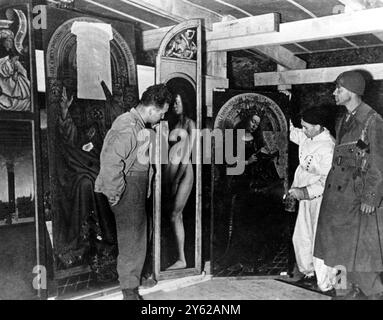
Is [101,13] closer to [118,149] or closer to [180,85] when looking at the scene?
[180,85]

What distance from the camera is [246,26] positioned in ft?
12.5

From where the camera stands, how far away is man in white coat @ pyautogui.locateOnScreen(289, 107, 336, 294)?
3.99 m

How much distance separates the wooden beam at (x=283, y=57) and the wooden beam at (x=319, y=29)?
67 centimetres

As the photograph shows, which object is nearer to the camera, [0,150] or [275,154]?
[0,150]

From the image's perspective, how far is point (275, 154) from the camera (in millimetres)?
4305

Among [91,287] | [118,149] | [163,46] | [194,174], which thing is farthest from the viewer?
[194,174]

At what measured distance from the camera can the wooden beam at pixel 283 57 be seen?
15.4ft

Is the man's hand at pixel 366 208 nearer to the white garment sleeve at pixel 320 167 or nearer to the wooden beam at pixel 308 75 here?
the white garment sleeve at pixel 320 167

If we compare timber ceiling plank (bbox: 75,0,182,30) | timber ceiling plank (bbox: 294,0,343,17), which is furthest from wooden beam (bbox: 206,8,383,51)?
timber ceiling plank (bbox: 75,0,182,30)

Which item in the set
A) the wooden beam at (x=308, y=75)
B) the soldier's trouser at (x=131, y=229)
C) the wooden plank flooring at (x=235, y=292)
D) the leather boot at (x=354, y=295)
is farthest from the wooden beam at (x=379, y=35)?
the soldier's trouser at (x=131, y=229)

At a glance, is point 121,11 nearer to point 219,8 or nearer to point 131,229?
point 219,8

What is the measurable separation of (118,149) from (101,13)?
122 centimetres
